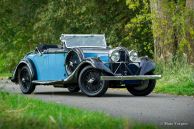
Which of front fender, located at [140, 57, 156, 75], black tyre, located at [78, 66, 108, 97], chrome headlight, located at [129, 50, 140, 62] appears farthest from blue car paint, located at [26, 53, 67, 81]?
front fender, located at [140, 57, 156, 75]

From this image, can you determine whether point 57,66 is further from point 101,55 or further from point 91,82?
point 91,82

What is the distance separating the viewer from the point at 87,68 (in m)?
15.6

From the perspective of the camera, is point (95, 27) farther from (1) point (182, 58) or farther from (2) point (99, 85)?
(2) point (99, 85)

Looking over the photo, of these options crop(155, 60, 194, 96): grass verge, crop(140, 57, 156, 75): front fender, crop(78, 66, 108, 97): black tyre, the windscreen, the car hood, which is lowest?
crop(155, 60, 194, 96): grass verge

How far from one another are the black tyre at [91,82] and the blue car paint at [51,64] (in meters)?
0.63

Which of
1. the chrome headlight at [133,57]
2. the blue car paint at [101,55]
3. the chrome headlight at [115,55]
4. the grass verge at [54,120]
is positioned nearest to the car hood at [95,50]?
the blue car paint at [101,55]

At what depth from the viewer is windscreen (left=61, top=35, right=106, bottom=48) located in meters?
17.5

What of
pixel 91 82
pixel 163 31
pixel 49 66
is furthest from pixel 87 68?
pixel 163 31

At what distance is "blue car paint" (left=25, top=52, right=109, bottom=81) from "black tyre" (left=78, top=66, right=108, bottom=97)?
63cm

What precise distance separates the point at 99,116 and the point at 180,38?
14399mm

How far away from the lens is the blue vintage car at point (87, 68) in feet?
50.9

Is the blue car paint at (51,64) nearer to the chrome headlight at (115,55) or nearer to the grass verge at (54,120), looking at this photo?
the chrome headlight at (115,55)

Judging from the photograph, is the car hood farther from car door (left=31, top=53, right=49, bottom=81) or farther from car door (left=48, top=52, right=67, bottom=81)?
car door (left=31, top=53, right=49, bottom=81)

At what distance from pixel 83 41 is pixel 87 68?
2293mm
